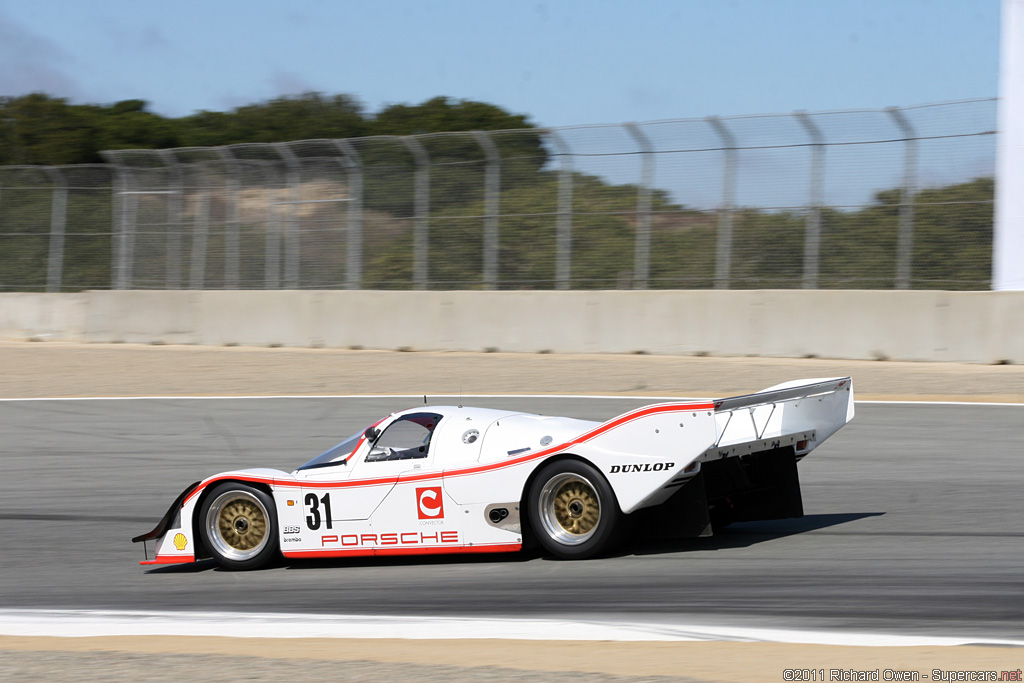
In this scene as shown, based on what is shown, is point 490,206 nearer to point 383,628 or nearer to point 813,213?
point 813,213

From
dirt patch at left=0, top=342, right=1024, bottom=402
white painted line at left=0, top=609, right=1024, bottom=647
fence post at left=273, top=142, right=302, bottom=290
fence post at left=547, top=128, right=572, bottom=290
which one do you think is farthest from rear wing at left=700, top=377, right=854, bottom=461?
fence post at left=273, top=142, right=302, bottom=290

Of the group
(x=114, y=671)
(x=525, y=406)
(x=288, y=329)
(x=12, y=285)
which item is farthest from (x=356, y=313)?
(x=114, y=671)

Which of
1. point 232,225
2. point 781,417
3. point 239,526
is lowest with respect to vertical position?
point 239,526

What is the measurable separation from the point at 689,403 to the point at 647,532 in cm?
118

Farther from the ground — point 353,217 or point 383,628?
point 353,217

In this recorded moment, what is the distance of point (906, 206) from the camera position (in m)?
18.6

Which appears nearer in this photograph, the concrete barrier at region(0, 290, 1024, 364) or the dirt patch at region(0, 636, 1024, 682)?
the dirt patch at region(0, 636, 1024, 682)

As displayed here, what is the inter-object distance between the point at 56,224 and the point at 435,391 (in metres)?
15.5

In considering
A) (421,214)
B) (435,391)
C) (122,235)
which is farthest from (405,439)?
(122,235)

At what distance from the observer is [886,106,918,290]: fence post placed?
1839cm

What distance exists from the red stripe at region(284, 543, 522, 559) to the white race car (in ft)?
0.04

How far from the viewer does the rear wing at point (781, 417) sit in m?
7.09

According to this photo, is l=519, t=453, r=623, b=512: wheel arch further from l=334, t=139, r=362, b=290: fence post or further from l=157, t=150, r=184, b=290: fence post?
l=157, t=150, r=184, b=290: fence post

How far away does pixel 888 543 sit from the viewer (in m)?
7.80
